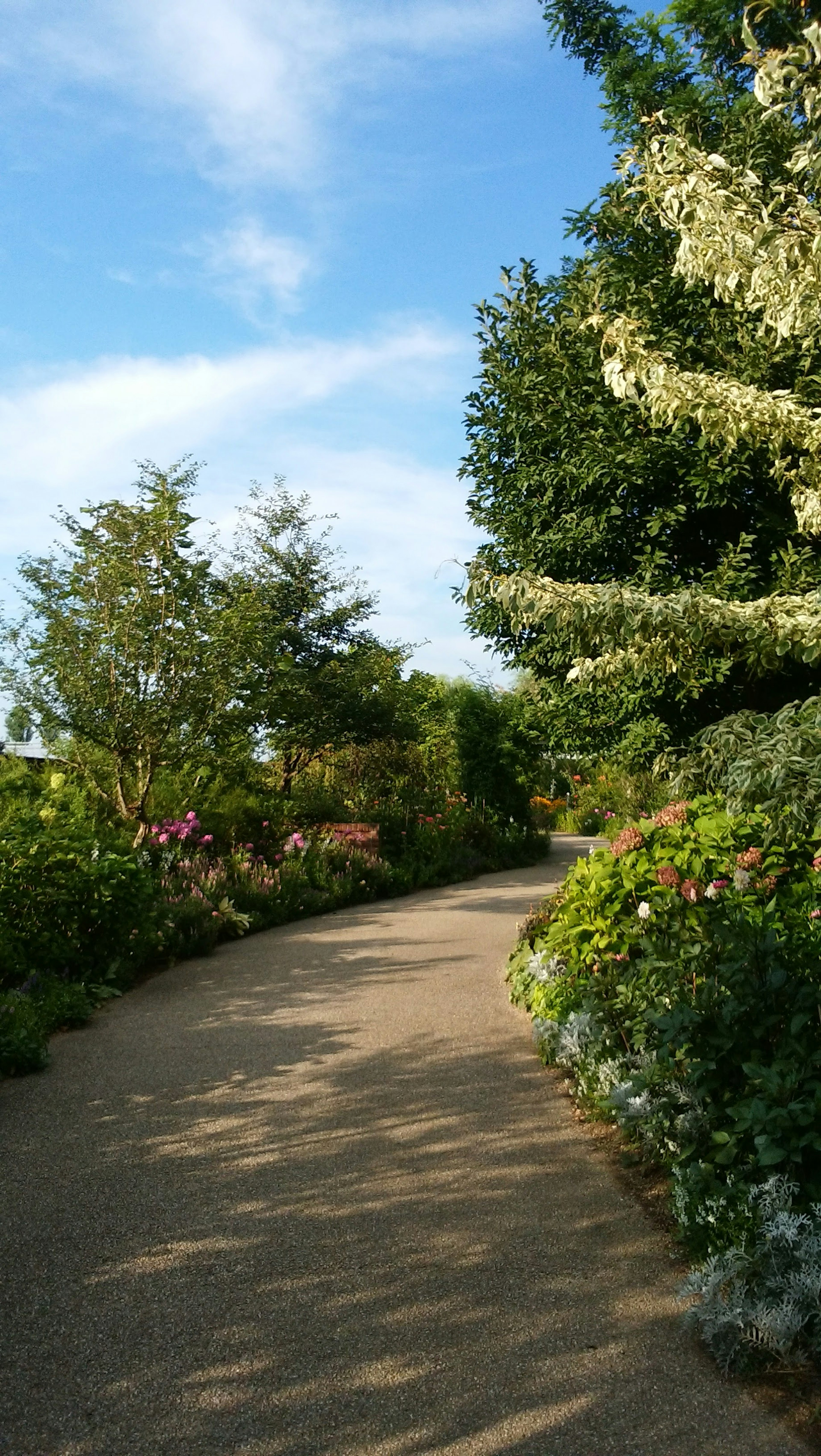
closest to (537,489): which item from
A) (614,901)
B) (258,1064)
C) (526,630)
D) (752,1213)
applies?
(526,630)

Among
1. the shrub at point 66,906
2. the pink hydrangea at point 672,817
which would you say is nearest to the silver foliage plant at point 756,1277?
the pink hydrangea at point 672,817

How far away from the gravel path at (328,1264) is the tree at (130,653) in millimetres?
4027

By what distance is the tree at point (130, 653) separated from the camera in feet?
31.0

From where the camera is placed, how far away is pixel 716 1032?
3.45m

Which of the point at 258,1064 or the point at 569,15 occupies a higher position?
the point at 569,15

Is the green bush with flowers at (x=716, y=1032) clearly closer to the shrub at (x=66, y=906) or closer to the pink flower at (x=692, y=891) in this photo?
the pink flower at (x=692, y=891)

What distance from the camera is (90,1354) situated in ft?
9.14

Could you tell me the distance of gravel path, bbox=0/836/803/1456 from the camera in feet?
8.24

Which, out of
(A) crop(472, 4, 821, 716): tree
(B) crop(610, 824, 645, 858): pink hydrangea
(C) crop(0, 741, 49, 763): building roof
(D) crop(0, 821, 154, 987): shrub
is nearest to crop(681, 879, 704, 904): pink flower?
(B) crop(610, 824, 645, 858): pink hydrangea

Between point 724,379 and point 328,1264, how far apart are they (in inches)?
182

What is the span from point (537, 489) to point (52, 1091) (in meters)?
5.80

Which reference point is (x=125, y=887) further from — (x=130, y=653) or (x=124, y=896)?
(x=130, y=653)

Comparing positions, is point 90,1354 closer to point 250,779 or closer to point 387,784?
point 250,779

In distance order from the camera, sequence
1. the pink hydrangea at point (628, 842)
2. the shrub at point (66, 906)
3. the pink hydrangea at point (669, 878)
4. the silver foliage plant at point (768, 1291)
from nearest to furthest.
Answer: the silver foliage plant at point (768, 1291)
the pink hydrangea at point (669, 878)
the pink hydrangea at point (628, 842)
the shrub at point (66, 906)
